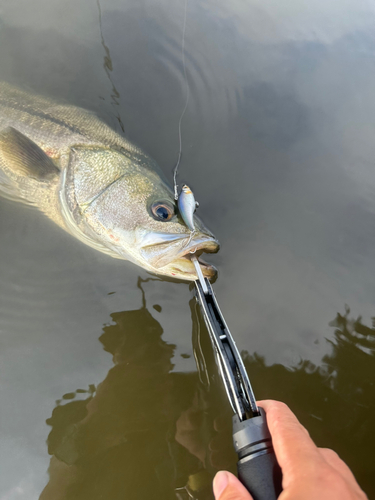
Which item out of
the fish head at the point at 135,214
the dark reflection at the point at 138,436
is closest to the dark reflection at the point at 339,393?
the dark reflection at the point at 138,436

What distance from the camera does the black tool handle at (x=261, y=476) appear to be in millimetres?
1065

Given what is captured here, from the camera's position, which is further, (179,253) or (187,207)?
(187,207)

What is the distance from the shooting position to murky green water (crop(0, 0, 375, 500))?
203 centimetres

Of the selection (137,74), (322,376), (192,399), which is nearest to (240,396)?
(192,399)

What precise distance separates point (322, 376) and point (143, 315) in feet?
4.73

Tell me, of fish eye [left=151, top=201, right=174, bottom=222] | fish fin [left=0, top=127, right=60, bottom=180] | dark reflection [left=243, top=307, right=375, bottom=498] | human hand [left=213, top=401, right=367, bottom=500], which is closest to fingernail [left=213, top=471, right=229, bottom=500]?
human hand [left=213, top=401, right=367, bottom=500]

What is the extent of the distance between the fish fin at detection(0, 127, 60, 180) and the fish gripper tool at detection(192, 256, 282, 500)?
207 centimetres

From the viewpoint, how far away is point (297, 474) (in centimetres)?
104

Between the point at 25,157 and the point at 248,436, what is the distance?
2634 mm

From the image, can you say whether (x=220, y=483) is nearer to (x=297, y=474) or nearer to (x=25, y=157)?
(x=297, y=474)

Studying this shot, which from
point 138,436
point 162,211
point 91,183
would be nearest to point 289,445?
point 138,436

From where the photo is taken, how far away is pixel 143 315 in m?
2.39

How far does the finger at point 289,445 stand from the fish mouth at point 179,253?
3.10 feet

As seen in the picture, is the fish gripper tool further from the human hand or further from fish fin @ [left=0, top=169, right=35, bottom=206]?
fish fin @ [left=0, top=169, right=35, bottom=206]
